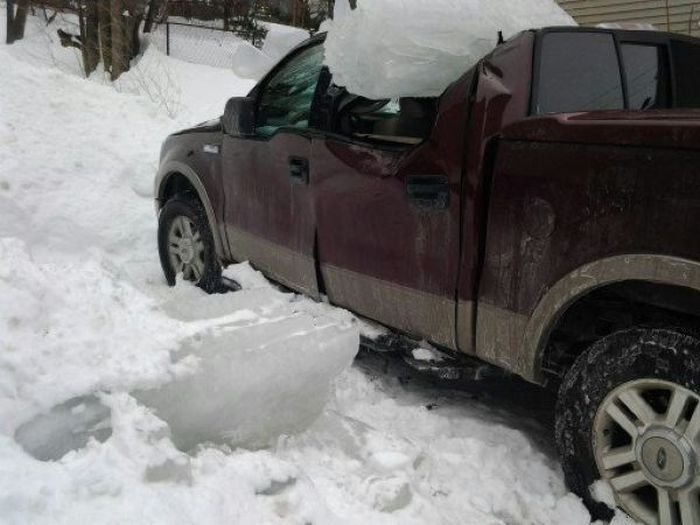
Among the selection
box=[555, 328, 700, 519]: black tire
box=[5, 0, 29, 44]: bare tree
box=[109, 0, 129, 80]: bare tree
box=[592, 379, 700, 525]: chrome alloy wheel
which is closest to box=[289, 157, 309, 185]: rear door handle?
box=[555, 328, 700, 519]: black tire

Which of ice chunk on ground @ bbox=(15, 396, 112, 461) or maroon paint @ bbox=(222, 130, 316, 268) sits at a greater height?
maroon paint @ bbox=(222, 130, 316, 268)

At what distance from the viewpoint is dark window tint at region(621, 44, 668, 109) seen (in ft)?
10.2

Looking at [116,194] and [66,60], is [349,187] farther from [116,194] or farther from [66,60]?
[66,60]

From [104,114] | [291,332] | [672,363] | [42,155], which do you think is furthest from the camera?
[104,114]

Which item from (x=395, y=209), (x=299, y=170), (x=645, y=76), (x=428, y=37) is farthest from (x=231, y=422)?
(x=645, y=76)

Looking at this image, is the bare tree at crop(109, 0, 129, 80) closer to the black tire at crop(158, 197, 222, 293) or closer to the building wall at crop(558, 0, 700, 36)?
the building wall at crop(558, 0, 700, 36)

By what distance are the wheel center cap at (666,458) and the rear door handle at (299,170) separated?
2073 mm

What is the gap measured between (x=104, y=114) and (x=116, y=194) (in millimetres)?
1859

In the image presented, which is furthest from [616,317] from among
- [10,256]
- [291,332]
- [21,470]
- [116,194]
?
[116,194]

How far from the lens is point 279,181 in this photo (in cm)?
393

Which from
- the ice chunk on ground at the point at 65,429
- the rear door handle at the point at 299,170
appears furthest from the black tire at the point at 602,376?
the rear door handle at the point at 299,170

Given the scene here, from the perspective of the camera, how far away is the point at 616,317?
2.57 m

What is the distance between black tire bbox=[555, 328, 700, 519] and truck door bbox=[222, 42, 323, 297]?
161 centimetres

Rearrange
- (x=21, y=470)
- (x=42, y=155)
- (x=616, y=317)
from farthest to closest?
1. (x=42, y=155)
2. (x=616, y=317)
3. (x=21, y=470)
